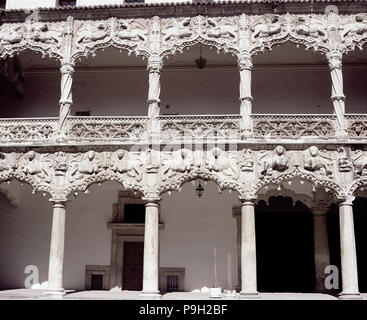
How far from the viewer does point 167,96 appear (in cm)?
1566

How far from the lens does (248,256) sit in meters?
12.1

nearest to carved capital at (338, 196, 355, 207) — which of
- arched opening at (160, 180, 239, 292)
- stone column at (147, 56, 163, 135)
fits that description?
Answer: arched opening at (160, 180, 239, 292)

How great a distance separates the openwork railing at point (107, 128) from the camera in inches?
511

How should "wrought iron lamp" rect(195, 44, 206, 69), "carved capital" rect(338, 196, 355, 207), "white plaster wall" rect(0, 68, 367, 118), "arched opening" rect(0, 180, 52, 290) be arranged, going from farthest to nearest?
"white plaster wall" rect(0, 68, 367, 118) → "arched opening" rect(0, 180, 52, 290) → "wrought iron lamp" rect(195, 44, 206, 69) → "carved capital" rect(338, 196, 355, 207)

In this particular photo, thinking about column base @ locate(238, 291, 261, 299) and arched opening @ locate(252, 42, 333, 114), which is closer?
column base @ locate(238, 291, 261, 299)

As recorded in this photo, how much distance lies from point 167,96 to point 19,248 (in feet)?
20.8

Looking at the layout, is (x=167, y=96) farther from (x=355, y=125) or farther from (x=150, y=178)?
(x=355, y=125)

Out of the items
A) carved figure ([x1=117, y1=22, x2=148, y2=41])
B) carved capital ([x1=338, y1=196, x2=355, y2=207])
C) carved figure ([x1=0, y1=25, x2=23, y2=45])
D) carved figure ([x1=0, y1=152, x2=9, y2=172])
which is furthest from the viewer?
carved figure ([x1=0, y1=25, x2=23, y2=45])

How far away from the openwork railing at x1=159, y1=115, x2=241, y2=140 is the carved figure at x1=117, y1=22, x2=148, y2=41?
2.26 meters

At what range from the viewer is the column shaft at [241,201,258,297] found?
11906 mm

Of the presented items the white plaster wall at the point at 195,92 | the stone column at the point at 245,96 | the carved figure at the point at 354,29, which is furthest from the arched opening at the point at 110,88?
the carved figure at the point at 354,29

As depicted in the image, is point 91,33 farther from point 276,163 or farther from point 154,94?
point 276,163

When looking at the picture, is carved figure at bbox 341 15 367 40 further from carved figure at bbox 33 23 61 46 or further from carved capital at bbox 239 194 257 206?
carved figure at bbox 33 23 61 46

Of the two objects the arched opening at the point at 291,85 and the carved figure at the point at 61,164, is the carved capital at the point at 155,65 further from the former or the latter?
the arched opening at the point at 291,85
